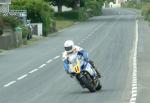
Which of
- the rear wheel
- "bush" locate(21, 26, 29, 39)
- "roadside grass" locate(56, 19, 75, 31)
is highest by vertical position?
the rear wheel

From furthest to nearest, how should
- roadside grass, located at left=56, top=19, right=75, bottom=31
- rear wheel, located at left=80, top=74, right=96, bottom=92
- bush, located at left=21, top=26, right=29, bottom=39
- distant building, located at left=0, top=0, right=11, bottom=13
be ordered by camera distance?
roadside grass, located at left=56, top=19, right=75, bottom=31, distant building, located at left=0, top=0, right=11, bottom=13, bush, located at left=21, top=26, right=29, bottom=39, rear wheel, located at left=80, top=74, right=96, bottom=92

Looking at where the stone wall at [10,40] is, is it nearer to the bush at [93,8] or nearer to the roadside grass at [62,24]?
the roadside grass at [62,24]

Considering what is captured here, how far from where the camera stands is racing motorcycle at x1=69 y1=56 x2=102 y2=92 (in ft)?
60.3

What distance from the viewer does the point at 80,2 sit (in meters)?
110

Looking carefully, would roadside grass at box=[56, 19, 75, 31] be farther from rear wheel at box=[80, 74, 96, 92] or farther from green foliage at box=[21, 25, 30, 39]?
rear wheel at box=[80, 74, 96, 92]

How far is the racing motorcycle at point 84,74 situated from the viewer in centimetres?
1839

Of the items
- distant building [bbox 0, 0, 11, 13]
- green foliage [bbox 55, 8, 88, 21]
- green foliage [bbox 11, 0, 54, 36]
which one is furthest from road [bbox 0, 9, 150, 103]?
green foliage [bbox 55, 8, 88, 21]

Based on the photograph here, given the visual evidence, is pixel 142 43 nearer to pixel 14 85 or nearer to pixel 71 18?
pixel 14 85

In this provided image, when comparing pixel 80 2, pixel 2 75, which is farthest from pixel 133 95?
pixel 80 2

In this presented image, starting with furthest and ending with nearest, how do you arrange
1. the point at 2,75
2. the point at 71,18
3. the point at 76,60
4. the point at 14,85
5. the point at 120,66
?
the point at 71,18, the point at 120,66, the point at 2,75, the point at 14,85, the point at 76,60

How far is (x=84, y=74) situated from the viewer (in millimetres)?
18500

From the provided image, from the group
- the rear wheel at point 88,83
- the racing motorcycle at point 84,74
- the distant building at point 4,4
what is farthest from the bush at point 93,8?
the rear wheel at point 88,83

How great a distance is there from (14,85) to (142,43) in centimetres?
2443

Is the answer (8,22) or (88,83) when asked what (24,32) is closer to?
(8,22)
